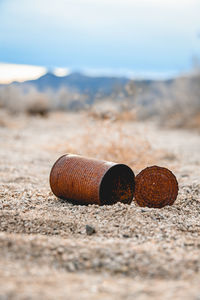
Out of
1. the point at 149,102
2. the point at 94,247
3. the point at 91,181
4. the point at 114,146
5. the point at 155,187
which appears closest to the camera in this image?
the point at 94,247

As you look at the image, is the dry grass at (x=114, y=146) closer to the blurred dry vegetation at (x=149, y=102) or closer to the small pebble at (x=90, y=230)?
the small pebble at (x=90, y=230)

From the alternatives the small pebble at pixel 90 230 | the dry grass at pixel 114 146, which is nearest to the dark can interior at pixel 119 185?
the small pebble at pixel 90 230

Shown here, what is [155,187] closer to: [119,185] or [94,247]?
[119,185]

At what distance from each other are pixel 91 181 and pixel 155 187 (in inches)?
32.0

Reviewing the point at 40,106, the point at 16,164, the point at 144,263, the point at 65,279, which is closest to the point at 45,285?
the point at 65,279

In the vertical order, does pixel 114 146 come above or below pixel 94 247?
above

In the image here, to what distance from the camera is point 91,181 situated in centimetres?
435

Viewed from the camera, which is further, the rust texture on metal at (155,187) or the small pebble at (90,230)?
the rust texture on metal at (155,187)

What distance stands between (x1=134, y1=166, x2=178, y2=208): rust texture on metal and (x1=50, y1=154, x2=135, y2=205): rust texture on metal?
0.13m

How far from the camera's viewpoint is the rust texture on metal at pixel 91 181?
436 cm

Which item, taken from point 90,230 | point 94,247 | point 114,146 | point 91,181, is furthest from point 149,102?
point 94,247

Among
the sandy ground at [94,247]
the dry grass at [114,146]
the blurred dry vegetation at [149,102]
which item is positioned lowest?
the sandy ground at [94,247]

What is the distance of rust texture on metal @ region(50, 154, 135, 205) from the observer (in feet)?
14.3

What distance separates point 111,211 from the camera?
13.5ft
